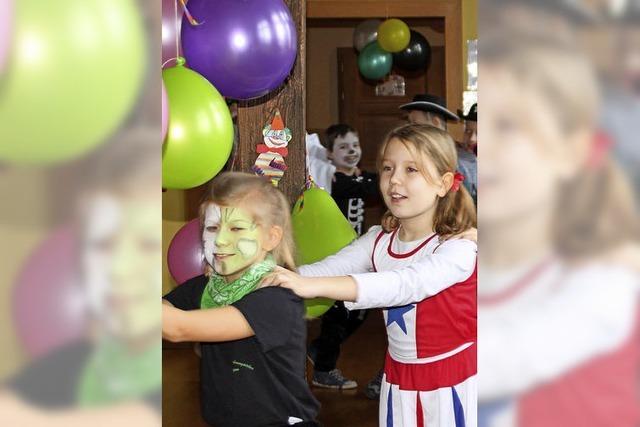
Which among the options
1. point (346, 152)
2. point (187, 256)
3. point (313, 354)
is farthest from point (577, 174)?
point (346, 152)

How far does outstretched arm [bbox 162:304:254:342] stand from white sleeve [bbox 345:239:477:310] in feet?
0.71

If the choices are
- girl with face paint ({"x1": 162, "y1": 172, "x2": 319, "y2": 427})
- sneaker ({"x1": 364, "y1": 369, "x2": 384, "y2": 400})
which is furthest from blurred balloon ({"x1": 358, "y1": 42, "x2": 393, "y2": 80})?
girl with face paint ({"x1": 162, "y1": 172, "x2": 319, "y2": 427})

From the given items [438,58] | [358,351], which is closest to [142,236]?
[358,351]

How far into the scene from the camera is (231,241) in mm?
1584

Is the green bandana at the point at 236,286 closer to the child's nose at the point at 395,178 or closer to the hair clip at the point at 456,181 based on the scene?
the child's nose at the point at 395,178

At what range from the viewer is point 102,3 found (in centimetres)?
64

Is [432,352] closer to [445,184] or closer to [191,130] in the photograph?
[445,184]

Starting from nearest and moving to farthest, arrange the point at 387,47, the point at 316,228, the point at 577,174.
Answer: the point at 577,174 → the point at 316,228 → the point at 387,47

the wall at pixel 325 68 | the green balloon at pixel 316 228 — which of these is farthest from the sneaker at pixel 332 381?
the wall at pixel 325 68

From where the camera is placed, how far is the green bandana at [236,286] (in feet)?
5.08

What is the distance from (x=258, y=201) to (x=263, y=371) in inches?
12.7

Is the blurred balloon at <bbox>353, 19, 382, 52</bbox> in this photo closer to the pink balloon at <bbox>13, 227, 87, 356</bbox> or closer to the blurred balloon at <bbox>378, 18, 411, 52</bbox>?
the blurred balloon at <bbox>378, 18, 411, 52</bbox>

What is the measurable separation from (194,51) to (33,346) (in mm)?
1298

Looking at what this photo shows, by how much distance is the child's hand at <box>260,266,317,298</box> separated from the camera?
58.4 inches
